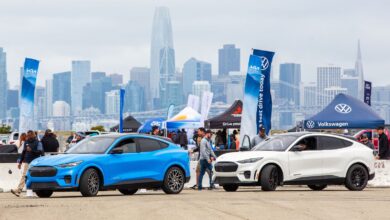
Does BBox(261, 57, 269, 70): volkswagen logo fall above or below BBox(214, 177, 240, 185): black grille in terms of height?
above

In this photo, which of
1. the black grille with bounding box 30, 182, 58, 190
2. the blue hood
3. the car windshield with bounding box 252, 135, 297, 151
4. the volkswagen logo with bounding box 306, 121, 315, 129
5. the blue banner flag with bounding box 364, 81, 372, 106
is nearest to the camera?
the black grille with bounding box 30, 182, 58, 190

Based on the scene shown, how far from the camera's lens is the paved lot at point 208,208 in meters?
17.3

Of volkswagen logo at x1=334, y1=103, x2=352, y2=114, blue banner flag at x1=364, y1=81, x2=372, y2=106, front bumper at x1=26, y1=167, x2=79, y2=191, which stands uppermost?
blue banner flag at x1=364, y1=81, x2=372, y2=106

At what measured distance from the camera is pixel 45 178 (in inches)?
920

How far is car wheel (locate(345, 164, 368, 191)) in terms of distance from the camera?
27312 mm

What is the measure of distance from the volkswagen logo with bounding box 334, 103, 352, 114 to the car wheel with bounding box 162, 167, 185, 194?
46.7 ft

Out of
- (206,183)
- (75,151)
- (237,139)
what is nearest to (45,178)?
(75,151)

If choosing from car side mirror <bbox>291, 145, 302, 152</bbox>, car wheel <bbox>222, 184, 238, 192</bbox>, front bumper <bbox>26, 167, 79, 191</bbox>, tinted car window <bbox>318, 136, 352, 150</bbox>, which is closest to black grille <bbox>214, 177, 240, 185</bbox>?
car wheel <bbox>222, 184, 238, 192</bbox>

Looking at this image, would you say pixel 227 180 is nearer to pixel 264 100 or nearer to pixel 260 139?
pixel 260 139

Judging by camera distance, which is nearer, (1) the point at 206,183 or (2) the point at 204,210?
(2) the point at 204,210

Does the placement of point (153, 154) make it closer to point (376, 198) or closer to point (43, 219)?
point (376, 198)

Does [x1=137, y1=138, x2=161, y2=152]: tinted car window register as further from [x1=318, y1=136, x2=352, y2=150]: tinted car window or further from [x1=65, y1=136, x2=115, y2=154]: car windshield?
[x1=318, y1=136, x2=352, y2=150]: tinted car window

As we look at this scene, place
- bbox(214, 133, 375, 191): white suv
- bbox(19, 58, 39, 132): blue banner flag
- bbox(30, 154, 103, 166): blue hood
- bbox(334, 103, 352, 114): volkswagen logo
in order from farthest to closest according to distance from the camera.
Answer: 1. bbox(334, 103, 352, 114): volkswagen logo
2. bbox(19, 58, 39, 132): blue banner flag
3. bbox(214, 133, 375, 191): white suv
4. bbox(30, 154, 103, 166): blue hood

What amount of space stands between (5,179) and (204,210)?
13370 millimetres
